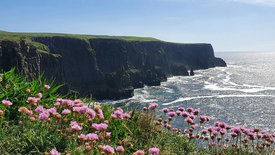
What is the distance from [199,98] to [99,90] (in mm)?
46447

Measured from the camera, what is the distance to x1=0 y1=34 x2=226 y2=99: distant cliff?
76.2 metres

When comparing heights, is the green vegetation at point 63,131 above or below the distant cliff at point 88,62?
above

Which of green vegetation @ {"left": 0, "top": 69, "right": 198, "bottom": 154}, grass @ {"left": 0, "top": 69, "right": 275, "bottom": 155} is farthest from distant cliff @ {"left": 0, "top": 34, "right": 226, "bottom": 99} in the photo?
grass @ {"left": 0, "top": 69, "right": 275, "bottom": 155}

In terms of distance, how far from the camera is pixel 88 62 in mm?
126938

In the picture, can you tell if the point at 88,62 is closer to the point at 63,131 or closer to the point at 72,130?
the point at 63,131

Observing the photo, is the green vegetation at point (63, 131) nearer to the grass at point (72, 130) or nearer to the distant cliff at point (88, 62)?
the grass at point (72, 130)

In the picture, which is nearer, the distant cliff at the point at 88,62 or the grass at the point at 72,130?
the grass at the point at 72,130

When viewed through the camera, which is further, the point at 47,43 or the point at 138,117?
the point at 47,43

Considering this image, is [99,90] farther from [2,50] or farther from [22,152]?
[22,152]

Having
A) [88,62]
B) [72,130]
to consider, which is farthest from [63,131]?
[88,62]

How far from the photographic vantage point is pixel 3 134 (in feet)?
14.9

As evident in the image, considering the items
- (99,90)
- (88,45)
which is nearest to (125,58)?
(88,45)

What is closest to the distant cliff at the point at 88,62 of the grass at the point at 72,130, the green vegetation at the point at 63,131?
the green vegetation at the point at 63,131

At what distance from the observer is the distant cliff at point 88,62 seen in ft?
250
